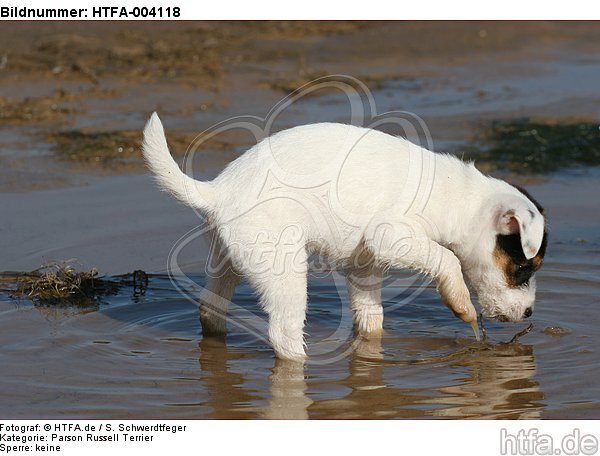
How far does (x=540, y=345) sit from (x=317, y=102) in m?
7.75

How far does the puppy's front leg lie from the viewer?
7055 millimetres

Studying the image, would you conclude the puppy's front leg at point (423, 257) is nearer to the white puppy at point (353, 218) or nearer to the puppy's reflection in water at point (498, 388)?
the white puppy at point (353, 218)

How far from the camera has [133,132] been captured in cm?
1320

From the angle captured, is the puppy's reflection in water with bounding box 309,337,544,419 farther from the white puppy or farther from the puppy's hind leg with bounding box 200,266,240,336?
the puppy's hind leg with bounding box 200,266,240,336

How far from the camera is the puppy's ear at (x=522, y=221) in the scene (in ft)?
23.1

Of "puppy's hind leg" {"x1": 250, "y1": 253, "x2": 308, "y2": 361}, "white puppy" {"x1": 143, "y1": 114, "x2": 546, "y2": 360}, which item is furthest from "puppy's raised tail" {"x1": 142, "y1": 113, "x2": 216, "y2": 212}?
"puppy's hind leg" {"x1": 250, "y1": 253, "x2": 308, "y2": 361}

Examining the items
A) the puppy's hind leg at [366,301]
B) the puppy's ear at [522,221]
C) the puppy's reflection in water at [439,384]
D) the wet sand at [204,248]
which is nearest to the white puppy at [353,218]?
the puppy's ear at [522,221]

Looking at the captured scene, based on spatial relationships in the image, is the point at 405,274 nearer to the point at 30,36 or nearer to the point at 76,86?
the point at 76,86

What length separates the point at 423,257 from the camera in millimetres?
7082

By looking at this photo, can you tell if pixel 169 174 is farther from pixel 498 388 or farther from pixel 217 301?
pixel 498 388

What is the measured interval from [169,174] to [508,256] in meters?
2.42

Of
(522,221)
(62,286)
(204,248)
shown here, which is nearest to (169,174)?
(62,286)

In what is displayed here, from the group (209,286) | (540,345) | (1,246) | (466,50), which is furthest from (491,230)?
(466,50)

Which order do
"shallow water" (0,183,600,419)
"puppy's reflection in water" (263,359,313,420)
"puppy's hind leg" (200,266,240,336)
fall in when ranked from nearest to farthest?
1. "puppy's reflection in water" (263,359,313,420)
2. "shallow water" (0,183,600,419)
3. "puppy's hind leg" (200,266,240,336)
